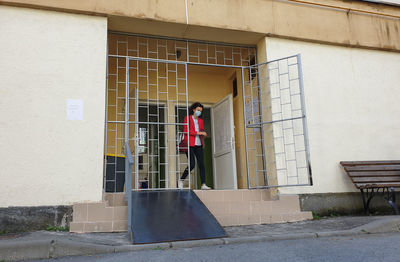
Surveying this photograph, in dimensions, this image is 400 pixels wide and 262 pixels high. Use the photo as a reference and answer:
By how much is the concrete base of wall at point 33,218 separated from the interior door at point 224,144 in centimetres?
368

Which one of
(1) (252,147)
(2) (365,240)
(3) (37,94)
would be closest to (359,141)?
(1) (252,147)

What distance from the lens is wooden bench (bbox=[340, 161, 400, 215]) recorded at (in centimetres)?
601

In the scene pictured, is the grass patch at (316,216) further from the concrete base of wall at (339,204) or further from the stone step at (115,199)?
the stone step at (115,199)

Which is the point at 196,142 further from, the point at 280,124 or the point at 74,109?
the point at 74,109

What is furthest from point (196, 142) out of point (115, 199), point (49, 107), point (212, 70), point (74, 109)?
point (212, 70)

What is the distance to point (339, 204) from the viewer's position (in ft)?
20.3

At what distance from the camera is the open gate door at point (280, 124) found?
19.9 feet

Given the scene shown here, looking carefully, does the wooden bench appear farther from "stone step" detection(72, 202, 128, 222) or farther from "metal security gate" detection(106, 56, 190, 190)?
"stone step" detection(72, 202, 128, 222)

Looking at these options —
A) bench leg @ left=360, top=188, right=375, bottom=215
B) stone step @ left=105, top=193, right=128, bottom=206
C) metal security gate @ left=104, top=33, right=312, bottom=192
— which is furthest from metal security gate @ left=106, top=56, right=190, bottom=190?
bench leg @ left=360, top=188, right=375, bottom=215

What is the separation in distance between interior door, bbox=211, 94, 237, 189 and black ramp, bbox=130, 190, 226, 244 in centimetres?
239

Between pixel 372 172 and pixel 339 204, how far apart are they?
85 centimetres

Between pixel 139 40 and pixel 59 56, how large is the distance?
7.35ft

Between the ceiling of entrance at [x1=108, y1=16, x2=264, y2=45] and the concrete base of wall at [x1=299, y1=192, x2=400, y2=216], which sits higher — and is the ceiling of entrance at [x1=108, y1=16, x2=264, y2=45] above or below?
above

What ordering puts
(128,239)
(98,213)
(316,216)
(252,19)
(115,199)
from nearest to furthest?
(128,239)
(98,213)
(115,199)
(316,216)
(252,19)
